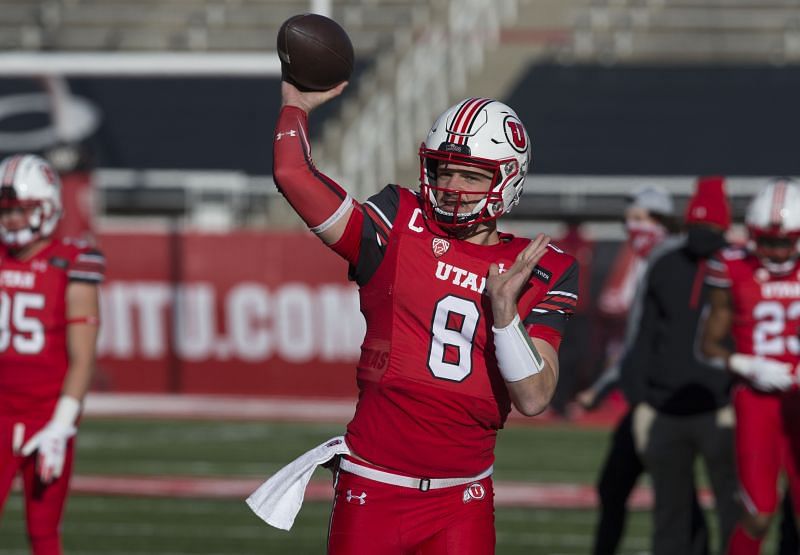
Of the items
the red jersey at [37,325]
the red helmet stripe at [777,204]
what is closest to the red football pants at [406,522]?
the red jersey at [37,325]

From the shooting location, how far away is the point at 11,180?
576 centimetres

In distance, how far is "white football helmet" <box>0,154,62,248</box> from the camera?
227 inches

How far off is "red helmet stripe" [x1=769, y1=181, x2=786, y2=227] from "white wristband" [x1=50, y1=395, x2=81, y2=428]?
3.00 meters

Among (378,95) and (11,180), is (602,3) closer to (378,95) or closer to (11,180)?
(378,95)

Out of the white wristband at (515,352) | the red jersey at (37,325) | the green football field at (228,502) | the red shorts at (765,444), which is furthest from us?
the green football field at (228,502)

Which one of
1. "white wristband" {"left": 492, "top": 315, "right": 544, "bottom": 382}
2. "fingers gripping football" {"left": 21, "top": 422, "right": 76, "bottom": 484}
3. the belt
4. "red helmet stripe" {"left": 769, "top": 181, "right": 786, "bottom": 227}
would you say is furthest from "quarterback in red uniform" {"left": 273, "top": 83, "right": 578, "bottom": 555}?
"red helmet stripe" {"left": 769, "top": 181, "right": 786, "bottom": 227}

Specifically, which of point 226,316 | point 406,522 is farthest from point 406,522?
point 226,316

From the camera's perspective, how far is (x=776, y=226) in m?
6.47

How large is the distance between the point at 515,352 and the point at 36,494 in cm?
254

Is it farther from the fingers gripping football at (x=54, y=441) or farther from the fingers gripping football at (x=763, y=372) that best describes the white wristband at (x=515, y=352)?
the fingers gripping football at (x=763, y=372)

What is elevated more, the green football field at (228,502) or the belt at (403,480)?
the belt at (403,480)

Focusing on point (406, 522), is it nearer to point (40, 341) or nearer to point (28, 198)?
point (40, 341)

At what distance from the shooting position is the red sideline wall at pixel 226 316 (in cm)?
1495

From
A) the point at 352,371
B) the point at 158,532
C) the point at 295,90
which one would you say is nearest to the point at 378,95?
the point at 352,371
